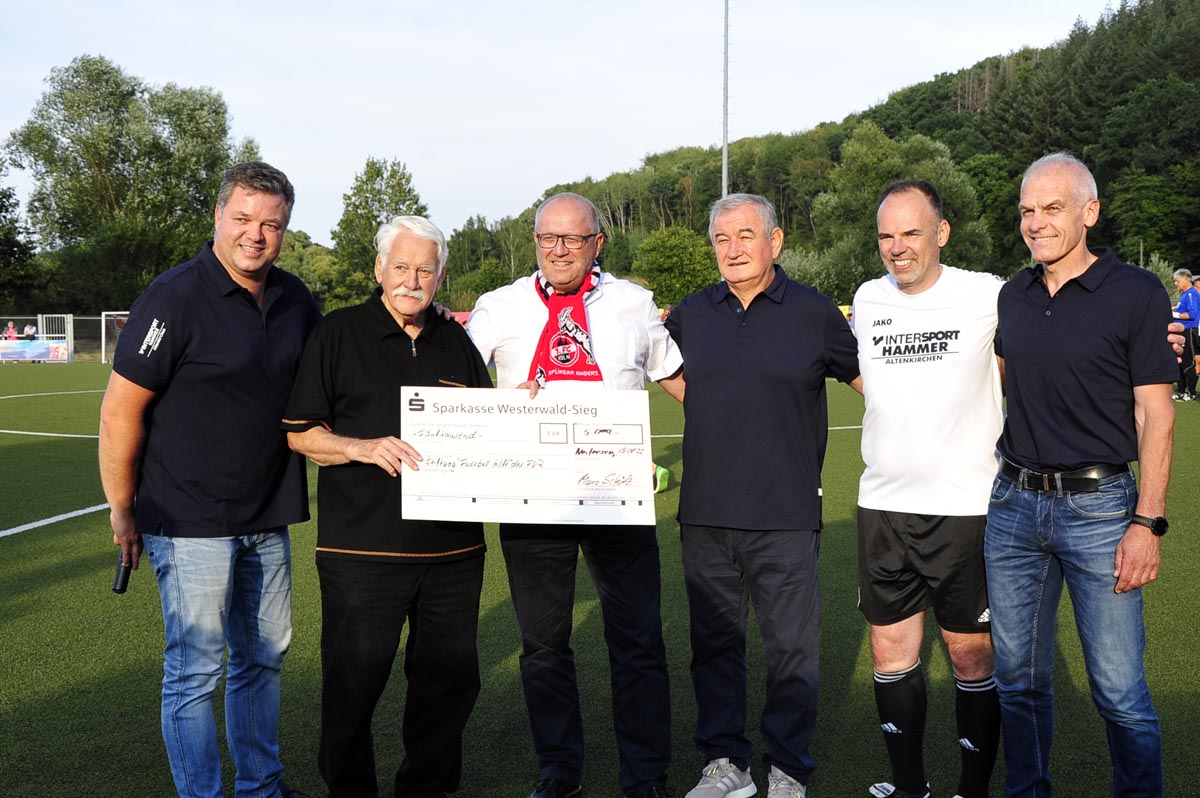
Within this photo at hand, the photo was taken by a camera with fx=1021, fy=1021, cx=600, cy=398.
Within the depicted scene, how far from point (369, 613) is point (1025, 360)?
2397 mm

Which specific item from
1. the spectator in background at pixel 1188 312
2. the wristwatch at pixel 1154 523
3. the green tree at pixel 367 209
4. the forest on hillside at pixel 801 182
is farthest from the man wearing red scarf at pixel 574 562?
the green tree at pixel 367 209

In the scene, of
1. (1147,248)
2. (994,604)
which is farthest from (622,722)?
(1147,248)

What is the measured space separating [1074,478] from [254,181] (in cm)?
288

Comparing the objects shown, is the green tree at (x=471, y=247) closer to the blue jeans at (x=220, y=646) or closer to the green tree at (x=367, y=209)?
the green tree at (x=367, y=209)

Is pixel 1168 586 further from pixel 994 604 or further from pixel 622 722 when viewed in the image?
pixel 622 722

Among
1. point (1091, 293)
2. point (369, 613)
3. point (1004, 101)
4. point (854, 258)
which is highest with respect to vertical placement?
point (1004, 101)

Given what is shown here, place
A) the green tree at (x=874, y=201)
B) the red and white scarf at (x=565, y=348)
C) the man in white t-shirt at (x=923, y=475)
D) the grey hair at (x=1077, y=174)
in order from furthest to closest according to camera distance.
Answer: the green tree at (x=874, y=201) < the red and white scarf at (x=565, y=348) < the man in white t-shirt at (x=923, y=475) < the grey hair at (x=1077, y=174)

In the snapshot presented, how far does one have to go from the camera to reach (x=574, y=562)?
4.05 m

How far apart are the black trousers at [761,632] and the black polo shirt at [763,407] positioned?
11 centimetres

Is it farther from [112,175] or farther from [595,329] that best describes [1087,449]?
[112,175]

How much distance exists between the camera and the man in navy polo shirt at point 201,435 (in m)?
3.39

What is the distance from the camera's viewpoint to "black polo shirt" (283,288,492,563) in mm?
3574

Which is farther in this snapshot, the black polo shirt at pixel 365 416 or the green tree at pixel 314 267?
the green tree at pixel 314 267

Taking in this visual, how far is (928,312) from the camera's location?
372cm
